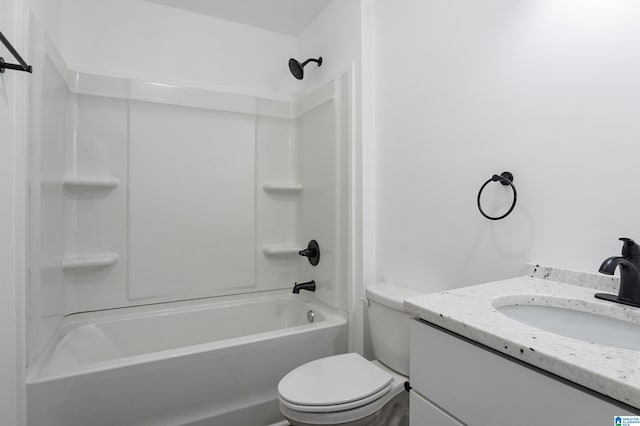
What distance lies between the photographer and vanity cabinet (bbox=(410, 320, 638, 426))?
A: 513mm

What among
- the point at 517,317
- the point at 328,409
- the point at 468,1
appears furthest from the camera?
the point at 468,1

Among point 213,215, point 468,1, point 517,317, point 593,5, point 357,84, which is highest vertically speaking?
point 468,1

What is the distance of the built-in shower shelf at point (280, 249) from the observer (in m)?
2.41

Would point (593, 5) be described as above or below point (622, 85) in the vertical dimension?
above

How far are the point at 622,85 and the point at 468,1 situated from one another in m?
0.71

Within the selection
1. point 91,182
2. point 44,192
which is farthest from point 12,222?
point 91,182

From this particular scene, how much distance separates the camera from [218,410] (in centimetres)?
152

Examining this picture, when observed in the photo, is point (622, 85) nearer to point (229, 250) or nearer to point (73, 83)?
point (229, 250)

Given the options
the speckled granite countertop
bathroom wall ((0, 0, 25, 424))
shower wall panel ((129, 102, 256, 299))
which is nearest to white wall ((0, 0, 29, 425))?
bathroom wall ((0, 0, 25, 424))

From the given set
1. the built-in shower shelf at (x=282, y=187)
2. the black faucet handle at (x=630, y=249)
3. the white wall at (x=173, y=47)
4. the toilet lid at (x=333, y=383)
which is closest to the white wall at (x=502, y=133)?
the black faucet handle at (x=630, y=249)

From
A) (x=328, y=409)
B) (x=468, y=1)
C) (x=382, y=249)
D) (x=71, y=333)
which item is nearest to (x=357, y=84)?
(x=468, y=1)

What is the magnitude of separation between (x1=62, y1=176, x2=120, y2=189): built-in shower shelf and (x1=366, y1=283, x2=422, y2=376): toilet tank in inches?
64.9

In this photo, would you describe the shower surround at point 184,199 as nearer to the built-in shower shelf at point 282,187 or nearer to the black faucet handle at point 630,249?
Result: the built-in shower shelf at point 282,187

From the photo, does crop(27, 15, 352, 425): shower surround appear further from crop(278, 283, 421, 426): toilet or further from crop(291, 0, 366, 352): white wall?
crop(278, 283, 421, 426): toilet
